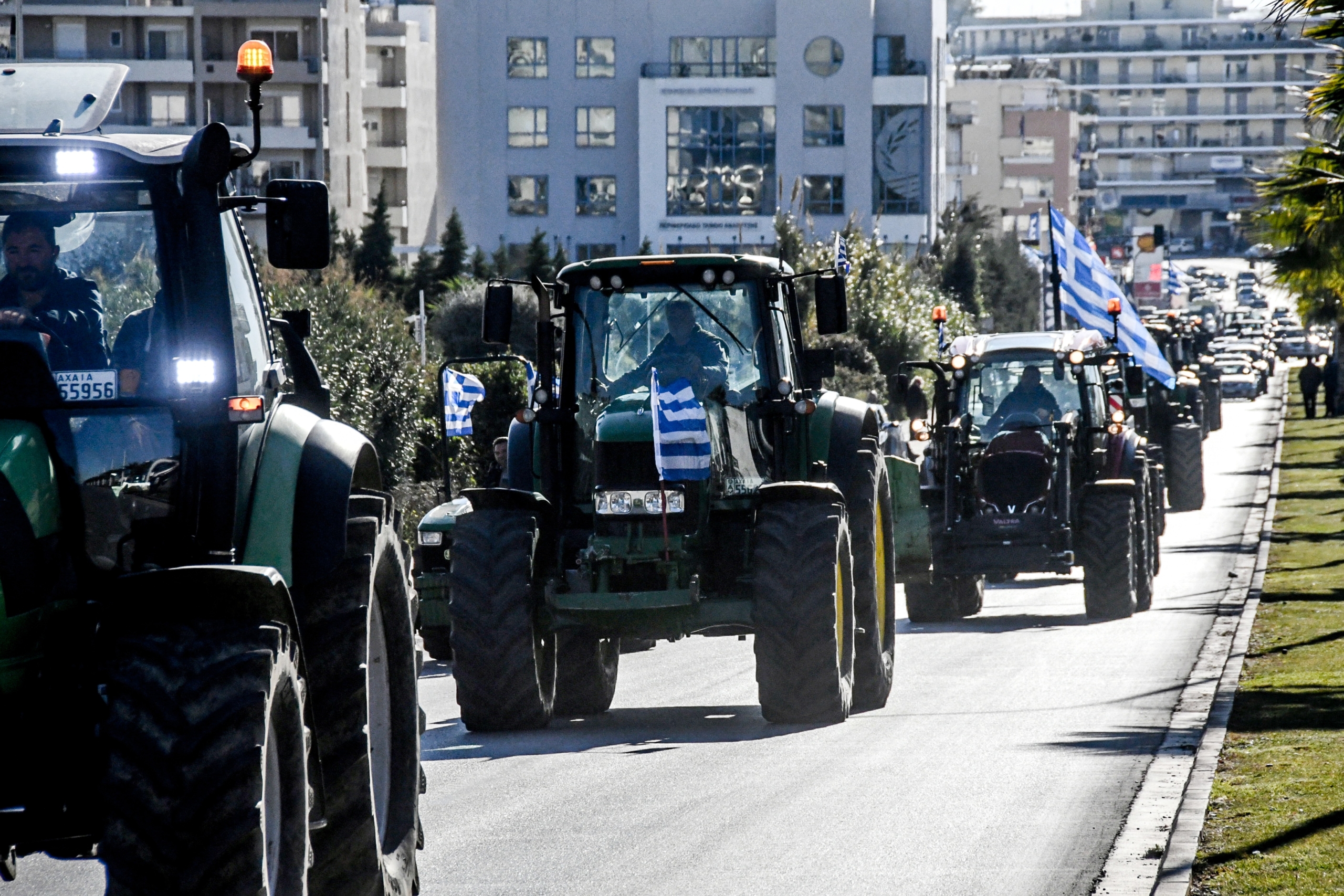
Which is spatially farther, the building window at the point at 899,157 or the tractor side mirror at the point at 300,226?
the building window at the point at 899,157

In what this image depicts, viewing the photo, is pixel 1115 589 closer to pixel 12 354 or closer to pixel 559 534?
pixel 559 534

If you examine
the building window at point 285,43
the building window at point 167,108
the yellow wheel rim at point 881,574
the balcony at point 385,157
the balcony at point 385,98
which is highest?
the building window at point 285,43

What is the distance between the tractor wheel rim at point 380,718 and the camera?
299 inches

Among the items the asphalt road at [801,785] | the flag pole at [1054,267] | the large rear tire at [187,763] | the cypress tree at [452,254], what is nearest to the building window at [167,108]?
the cypress tree at [452,254]

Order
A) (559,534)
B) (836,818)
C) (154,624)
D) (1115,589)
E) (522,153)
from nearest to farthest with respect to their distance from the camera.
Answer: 1. (154,624)
2. (836,818)
3. (559,534)
4. (1115,589)
5. (522,153)

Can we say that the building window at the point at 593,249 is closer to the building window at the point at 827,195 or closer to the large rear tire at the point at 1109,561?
the building window at the point at 827,195

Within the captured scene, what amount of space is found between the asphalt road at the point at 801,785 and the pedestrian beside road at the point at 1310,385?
5387 cm

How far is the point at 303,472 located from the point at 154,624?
132 cm

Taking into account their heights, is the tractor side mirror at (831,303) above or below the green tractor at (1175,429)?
above

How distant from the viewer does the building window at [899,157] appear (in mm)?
91000

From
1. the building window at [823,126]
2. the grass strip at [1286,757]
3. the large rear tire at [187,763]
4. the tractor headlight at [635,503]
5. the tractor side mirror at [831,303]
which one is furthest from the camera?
the building window at [823,126]

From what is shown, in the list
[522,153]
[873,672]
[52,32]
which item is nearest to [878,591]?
[873,672]

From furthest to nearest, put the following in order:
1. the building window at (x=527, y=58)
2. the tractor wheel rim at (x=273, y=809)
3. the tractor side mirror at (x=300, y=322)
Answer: the building window at (x=527, y=58) → the tractor side mirror at (x=300, y=322) → the tractor wheel rim at (x=273, y=809)

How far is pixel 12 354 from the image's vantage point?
6.04 m
